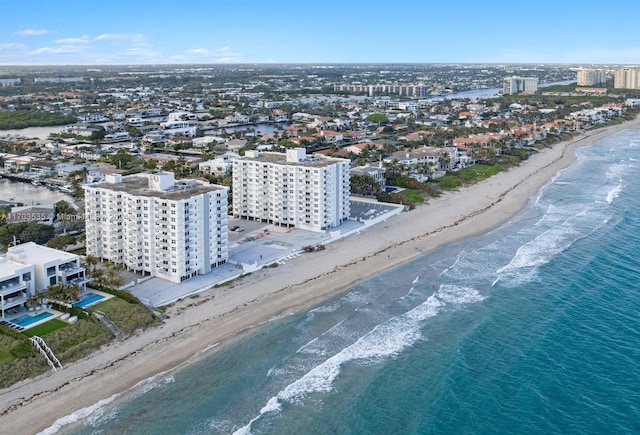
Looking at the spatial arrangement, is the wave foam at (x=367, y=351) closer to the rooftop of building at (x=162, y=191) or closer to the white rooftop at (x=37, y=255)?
the rooftop of building at (x=162, y=191)

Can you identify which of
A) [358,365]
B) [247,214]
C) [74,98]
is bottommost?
[358,365]

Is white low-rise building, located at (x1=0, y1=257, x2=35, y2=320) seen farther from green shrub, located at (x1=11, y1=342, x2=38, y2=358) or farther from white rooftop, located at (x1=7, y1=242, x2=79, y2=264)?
green shrub, located at (x1=11, y1=342, x2=38, y2=358)

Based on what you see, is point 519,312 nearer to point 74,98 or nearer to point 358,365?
point 358,365

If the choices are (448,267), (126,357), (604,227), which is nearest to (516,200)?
(604,227)

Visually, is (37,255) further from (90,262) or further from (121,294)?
(121,294)

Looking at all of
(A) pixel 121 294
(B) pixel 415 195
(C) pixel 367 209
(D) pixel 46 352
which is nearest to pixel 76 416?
(D) pixel 46 352

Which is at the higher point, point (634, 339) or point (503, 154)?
point (503, 154)

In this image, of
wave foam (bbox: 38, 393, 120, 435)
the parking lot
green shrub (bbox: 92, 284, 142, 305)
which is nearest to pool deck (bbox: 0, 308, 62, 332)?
green shrub (bbox: 92, 284, 142, 305)
